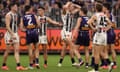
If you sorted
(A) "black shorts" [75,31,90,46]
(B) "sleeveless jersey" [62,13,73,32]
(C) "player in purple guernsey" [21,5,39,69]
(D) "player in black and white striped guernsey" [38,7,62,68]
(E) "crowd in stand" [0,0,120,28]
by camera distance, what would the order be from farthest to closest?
1. (E) "crowd in stand" [0,0,120,28]
2. (B) "sleeveless jersey" [62,13,73,32]
3. (A) "black shorts" [75,31,90,46]
4. (D) "player in black and white striped guernsey" [38,7,62,68]
5. (C) "player in purple guernsey" [21,5,39,69]

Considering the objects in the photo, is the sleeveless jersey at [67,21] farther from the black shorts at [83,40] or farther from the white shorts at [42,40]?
the white shorts at [42,40]

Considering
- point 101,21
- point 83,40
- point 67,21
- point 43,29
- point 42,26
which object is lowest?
point 83,40

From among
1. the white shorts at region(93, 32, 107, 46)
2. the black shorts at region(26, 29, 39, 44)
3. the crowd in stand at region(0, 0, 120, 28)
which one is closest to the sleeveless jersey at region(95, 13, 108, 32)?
the white shorts at region(93, 32, 107, 46)

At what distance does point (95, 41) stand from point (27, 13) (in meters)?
4.09

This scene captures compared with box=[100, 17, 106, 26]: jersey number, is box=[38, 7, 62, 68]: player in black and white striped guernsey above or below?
below

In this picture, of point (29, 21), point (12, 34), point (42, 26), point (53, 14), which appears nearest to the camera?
point (12, 34)

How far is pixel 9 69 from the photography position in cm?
2138

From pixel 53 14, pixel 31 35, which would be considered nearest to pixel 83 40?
pixel 31 35

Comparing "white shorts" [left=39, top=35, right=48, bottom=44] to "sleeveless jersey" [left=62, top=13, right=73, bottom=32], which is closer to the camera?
"white shorts" [left=39, top=35, right=48, bottom=44]

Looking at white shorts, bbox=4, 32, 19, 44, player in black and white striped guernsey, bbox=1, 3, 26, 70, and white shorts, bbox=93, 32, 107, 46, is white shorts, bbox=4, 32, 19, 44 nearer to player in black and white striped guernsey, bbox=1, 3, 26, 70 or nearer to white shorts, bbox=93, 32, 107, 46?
player in black and white striped guernsey, bbox=1, 3, 26, 70

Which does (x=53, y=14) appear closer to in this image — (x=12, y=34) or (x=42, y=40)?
(x=42, y=40)

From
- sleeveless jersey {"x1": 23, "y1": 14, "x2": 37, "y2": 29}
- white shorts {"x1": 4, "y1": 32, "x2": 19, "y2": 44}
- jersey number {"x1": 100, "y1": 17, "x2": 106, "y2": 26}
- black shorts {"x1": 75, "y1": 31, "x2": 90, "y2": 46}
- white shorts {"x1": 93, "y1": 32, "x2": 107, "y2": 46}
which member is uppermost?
jersey number {"x1": 100, "y1": 17, "x2": 106, "y2": 26}

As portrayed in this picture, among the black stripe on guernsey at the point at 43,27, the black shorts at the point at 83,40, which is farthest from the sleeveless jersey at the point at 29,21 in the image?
the black shorts at the point at 83,40

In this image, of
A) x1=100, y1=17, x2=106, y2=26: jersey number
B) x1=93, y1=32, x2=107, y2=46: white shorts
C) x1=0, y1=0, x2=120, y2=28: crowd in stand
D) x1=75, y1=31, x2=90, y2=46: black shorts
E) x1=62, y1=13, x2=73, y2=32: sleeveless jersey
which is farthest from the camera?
x1=0, y1=0, x2=120, y2=28: crowd in stand
